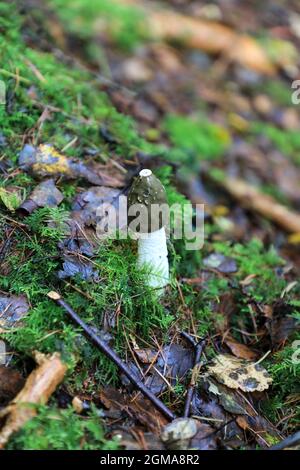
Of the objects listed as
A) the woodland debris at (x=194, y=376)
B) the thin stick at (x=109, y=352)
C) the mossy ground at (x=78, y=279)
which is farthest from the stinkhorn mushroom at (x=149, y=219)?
the thin stick at (x=109, y=352)

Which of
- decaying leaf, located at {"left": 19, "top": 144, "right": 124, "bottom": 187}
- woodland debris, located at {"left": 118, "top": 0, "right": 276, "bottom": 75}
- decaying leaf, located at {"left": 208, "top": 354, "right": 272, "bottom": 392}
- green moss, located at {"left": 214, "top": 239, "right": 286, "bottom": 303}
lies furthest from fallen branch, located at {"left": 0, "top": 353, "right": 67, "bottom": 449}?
woodland debris, located at {"left": 118, "top": 0, "right": 276, "bottom": 75}

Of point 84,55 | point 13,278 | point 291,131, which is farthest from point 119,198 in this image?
point 291,131

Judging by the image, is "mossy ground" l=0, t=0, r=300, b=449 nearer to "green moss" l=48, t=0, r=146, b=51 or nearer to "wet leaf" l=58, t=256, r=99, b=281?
"wet leaf" l=58, t=256, r=99, b=281

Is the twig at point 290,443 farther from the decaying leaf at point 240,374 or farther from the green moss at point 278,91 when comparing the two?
the green moss at point 278,91

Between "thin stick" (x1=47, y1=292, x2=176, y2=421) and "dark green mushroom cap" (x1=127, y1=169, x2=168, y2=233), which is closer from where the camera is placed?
A: "thin stick" (x1=47, y1=292, x2=176, y2=421)
